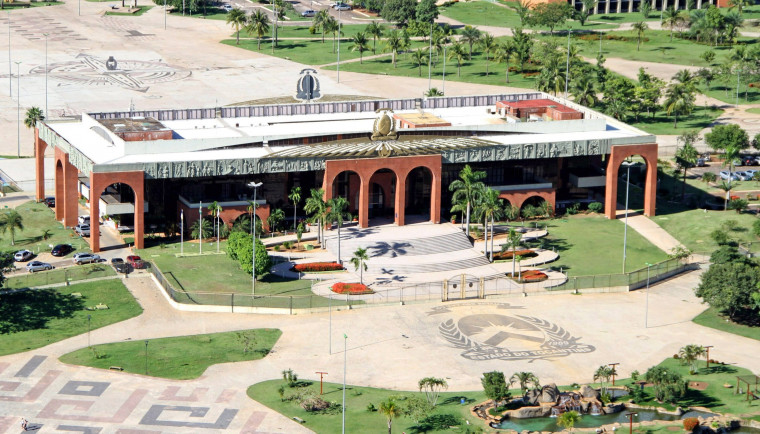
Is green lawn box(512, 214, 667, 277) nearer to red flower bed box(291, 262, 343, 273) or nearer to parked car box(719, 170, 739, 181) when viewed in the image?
red flower bed box(291, 262, 343, 273)

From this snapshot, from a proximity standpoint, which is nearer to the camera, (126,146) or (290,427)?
(290,427)

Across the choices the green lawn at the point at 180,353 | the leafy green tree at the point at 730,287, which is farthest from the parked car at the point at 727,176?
the green lawn at the point at 180,353

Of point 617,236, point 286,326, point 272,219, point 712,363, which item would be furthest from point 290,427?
point 617,236

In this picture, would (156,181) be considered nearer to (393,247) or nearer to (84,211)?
(84,211)

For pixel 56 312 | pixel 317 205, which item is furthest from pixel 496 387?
pixel 56 312

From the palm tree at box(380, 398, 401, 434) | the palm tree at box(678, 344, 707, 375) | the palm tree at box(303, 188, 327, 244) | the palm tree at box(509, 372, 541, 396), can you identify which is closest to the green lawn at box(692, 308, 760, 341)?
the palm tree at box(678, 344, 707, 375)

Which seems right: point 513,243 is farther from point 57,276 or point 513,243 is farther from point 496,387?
point 57,276

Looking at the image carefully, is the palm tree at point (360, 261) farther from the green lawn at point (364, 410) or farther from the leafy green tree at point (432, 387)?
the leafy green tree at point (432, 387)

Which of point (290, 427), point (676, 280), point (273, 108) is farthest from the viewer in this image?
point (273, 108)
